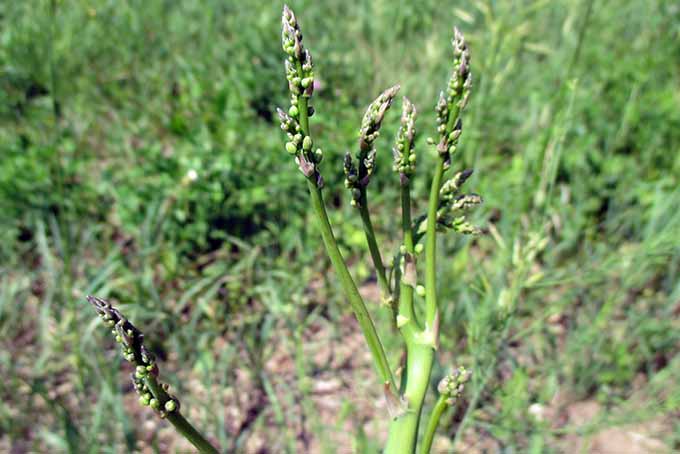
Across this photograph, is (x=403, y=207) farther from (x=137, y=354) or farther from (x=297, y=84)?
(x=137, y=354)

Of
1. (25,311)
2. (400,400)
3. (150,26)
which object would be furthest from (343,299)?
(150,26)

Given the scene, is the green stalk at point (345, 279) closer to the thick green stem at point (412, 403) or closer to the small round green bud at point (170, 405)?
the thick green stem at point (412, 403)

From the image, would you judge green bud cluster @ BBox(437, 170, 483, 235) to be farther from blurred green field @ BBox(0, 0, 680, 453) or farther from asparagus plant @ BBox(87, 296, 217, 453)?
blurred green field @ BBox(0, 0, 680, 453)

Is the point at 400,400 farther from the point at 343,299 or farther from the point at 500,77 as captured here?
the point at 500,77

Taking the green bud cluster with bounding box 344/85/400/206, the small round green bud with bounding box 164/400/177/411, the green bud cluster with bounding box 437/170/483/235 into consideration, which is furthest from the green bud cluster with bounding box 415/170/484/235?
the small round green bud with bounding box 164/400/177/411

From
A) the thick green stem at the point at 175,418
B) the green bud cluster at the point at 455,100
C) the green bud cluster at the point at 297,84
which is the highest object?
the green bud cluster at the point at 455,100

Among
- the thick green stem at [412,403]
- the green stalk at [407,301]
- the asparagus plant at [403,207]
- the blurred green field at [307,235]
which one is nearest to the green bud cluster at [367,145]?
the asparagus plant at [403,207]
